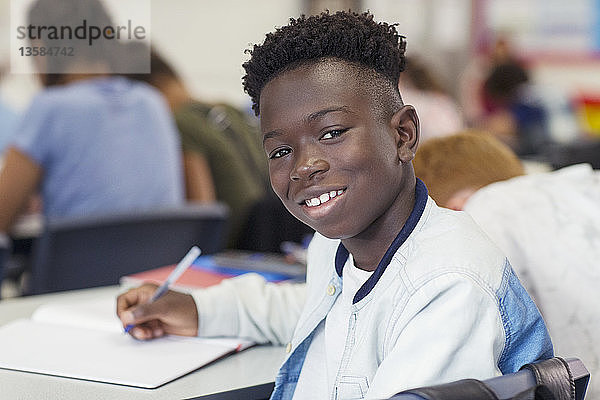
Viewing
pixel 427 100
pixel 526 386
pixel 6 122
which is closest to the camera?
pixel 526 386

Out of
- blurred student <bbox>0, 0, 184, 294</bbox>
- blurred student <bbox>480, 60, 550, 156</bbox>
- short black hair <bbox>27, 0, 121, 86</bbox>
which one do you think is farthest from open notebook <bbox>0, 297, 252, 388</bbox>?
blurred student <bbox>480, 60, 550, 156</bbox>

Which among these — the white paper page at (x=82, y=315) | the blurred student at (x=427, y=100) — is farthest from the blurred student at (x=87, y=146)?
the blurred student at (x=427, y=100)

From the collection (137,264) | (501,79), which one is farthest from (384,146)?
(501,79)

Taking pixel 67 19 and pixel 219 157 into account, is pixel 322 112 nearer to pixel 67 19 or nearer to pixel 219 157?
pixel 67 19

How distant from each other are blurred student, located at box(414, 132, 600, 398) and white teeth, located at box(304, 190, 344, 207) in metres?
0.37

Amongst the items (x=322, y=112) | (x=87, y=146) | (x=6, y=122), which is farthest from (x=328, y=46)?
(x=6, y=122)

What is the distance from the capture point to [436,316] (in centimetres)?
85

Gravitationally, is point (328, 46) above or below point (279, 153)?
above

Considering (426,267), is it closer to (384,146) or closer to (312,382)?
(384,146)

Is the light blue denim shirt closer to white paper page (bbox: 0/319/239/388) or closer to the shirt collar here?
the shirt collar

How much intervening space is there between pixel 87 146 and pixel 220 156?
71cm

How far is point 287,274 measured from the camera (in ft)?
5.22

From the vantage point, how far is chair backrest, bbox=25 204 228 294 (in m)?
1.90

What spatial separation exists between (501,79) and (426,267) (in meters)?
5.12
